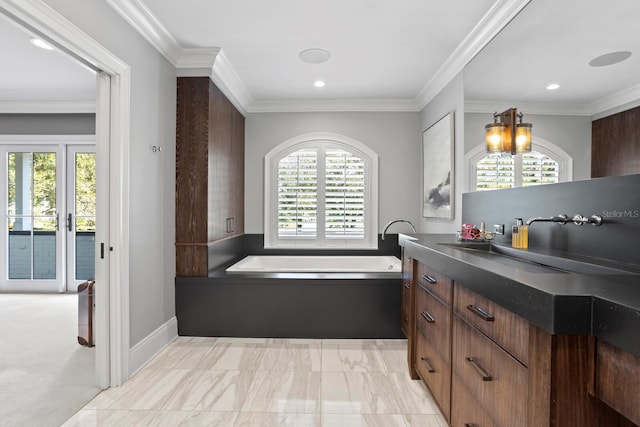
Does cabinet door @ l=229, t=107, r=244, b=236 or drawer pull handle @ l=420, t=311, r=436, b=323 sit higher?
cabinet door @ l=229, t=107, r=244, b=236

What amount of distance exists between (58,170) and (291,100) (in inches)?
127

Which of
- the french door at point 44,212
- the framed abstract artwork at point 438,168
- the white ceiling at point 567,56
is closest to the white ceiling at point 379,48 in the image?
the white ceiling at point 567,56

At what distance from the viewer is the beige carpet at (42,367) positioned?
6.46 ft

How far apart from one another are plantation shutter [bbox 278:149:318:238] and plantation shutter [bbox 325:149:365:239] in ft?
0.53

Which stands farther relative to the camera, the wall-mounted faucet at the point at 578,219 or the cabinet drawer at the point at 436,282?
the cabinet drawer at the point at 436,282

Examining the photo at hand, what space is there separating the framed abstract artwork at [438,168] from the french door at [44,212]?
169 inches

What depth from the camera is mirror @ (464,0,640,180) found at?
4.69ft

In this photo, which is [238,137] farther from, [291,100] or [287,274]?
[287,274]

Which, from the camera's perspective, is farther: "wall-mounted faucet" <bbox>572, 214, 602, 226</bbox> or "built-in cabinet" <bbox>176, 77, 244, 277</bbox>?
"built-in cabinet" <bbox>176, 77, 244, 277</bbox>

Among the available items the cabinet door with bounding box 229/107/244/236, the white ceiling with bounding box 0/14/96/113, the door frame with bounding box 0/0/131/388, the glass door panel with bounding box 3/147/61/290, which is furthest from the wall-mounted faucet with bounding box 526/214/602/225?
the glass door panel with bounding box 3/147/61/290

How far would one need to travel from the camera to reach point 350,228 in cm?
434

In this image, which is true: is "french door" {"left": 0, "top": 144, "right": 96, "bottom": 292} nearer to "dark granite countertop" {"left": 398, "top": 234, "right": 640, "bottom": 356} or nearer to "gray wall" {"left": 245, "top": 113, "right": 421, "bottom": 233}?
"gray wall" {"left": 245, "top": 113, "right": 421, "bottom": 233}

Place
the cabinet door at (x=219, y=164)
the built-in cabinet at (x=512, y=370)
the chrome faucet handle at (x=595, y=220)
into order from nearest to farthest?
the built-in cabinet at (x=512, y=370) < the chrome faucet handle at (x=595, y=220) < the cabinet door at (x=219, y=164)

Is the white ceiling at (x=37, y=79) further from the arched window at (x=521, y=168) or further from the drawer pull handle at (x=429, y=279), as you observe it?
the arched window at (x=521, y=168)
